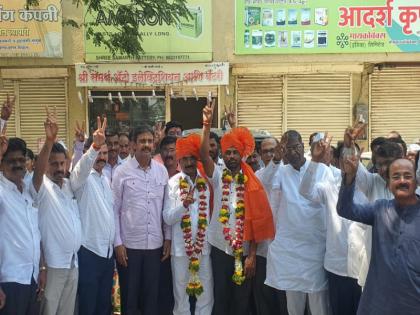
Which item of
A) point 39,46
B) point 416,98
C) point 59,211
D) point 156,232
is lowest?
point 156,232

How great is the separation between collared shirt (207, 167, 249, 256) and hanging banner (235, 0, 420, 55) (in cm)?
700

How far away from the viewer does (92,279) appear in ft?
15.9

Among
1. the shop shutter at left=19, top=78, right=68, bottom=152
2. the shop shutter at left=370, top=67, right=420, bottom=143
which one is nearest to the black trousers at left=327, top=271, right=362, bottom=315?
the shop shutter at left=370, top=67, right=420, bottom=143

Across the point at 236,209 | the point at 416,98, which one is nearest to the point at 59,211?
the point at 236,209

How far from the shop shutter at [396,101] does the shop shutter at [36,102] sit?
7.16 metres

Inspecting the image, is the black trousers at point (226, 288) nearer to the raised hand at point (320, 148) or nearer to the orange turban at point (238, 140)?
the orange turban at point (238, 140)

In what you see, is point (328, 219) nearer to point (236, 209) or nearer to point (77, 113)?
point (236, 209)

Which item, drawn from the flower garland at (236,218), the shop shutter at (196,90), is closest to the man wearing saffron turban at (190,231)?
the flower garland at (236,218)

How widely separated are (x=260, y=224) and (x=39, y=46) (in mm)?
8389

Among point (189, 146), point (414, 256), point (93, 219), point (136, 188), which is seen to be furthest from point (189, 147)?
point (414, 256)

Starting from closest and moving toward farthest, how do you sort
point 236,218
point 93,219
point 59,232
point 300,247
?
point 59,232
point 300,247
point 93,219
point 236,218

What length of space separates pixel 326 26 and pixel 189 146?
7.57m

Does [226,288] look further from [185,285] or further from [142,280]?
[142,280]

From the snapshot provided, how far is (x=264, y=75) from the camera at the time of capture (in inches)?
472
